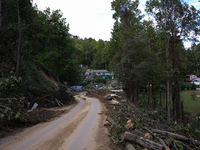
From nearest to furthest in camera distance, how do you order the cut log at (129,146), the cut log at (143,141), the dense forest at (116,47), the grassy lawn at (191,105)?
the cut log at (143,141)
the cut log at (129,146)
the dense forest at (116,47)
the grassy lawn at (191,105)

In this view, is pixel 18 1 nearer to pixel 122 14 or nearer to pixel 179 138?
pixel 179 138

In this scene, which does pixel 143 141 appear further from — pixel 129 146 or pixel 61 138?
pixel 61 138

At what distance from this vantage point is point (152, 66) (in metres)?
16.0

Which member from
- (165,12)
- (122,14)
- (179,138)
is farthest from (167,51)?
(179,138)

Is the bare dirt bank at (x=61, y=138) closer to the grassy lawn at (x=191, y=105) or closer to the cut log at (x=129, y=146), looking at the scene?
the cut log at (x=129, y=146)

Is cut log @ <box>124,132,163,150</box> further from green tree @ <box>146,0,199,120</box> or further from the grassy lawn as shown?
the grassy lawn

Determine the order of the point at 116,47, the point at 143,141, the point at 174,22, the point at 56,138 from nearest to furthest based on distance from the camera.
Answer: the point at 143,141 → the point at 56,138 → the point at 174,22 → the point at 116,47

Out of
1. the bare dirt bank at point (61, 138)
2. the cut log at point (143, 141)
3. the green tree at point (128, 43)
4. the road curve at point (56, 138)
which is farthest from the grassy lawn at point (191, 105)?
the road curve at point (56, 138)

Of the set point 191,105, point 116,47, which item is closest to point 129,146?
point 116,47

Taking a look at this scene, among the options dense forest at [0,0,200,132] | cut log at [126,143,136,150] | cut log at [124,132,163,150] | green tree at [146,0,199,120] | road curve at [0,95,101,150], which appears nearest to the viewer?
cut log at [124,132,163,150]

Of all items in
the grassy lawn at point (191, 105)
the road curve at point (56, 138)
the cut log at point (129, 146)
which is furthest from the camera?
the grassy lawn at point (191, 105)

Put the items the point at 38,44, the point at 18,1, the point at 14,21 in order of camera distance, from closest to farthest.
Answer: the point at 18,1 < the point at 38,44 < the point at 14,21

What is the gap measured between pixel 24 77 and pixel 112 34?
17.1 meters

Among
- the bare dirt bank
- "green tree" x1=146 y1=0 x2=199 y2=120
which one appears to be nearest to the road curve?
Answer: the bare dirt bank
